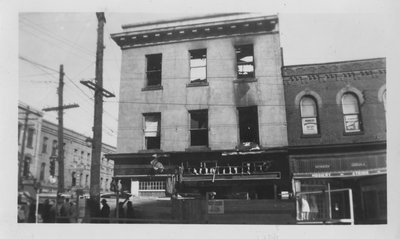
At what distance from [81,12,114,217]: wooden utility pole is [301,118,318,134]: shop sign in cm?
516

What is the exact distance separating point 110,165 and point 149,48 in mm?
3553

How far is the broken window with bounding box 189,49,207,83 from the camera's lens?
31.3 feet

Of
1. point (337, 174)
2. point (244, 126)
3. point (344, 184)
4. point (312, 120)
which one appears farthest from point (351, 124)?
point (244, 126)

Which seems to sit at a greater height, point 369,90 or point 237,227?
point 369,90

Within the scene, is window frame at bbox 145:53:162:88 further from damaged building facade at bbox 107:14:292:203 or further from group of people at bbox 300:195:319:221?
group of people at bbox 300:195:319:221

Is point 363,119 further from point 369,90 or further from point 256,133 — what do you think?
point 256,133

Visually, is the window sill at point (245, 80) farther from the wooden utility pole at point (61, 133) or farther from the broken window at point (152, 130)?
the wooden utility pole at point (61, 133)

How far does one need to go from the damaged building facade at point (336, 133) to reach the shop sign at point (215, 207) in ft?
5.59

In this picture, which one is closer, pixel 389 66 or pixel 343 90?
pixel 389 66

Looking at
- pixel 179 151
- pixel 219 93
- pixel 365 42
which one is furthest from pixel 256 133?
pixel 365 42

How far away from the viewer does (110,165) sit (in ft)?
31.8

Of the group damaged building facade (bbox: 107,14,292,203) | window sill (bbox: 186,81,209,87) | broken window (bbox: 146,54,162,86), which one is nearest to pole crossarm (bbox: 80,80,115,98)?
damaged building facade (bbox: 107,14,292,203)

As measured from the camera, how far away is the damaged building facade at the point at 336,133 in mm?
7938

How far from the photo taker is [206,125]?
9.40 meters
